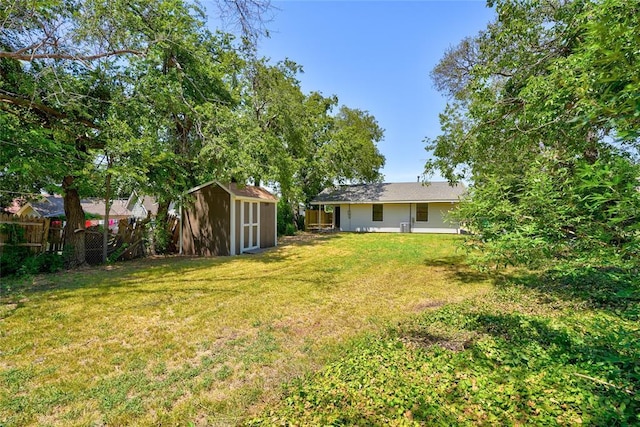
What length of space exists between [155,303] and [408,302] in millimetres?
4749

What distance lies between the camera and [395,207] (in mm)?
21938

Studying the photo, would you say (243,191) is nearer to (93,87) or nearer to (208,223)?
(208,223)

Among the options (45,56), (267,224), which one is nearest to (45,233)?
→ (45,56)

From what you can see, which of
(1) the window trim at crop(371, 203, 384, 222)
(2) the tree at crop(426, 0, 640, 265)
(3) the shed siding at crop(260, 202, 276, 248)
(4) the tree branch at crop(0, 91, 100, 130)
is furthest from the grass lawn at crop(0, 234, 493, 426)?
(1) the window trim at crop(371, 203, 384, 222)

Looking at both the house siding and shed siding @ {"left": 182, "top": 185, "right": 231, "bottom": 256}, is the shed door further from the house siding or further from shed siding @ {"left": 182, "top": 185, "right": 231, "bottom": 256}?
the house siding

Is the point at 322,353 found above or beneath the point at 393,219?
beneath

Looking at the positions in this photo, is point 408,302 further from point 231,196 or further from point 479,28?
point 479,28

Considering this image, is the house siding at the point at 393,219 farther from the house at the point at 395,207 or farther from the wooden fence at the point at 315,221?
the wooden fence at the point at 315,221

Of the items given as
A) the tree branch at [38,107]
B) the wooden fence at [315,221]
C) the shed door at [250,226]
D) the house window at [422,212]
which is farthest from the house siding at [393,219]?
the tree branch at [38,107]

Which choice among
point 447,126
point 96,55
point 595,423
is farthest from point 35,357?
point 447,126

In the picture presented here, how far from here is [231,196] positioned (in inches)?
444

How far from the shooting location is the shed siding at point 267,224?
13.8 m

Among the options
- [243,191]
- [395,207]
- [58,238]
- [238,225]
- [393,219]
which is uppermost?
[243,191]

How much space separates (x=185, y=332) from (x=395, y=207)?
19.2 m
